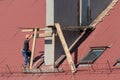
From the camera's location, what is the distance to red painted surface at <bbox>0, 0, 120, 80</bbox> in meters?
17.8

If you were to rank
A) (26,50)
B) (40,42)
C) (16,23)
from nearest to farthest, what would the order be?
(26,50) → (40,42) → (16,23)

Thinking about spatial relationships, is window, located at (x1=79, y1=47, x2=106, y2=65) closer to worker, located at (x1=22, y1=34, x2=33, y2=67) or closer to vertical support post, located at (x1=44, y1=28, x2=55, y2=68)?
vertical support post, located at (x1=44, y1=28, x2=55, y2=68)

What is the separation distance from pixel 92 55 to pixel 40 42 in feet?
7.62

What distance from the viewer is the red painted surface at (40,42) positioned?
1781 centimetres

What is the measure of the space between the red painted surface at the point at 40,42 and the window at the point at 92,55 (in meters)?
0.14

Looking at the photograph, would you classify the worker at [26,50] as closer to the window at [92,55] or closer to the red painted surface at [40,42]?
the red painted surface at [40,42]

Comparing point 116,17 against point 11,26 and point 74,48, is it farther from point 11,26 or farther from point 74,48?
Result: point 11,26

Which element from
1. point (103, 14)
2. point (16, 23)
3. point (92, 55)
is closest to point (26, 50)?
point (16, 23)

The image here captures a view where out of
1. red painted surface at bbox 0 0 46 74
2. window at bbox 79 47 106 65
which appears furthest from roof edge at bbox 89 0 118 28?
red painted surface at bbox 0 0 46 74

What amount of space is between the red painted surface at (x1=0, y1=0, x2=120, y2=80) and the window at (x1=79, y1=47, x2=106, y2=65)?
14 centimetres

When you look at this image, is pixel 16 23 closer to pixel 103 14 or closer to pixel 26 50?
pixel 26 50

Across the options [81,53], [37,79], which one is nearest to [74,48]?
[81,53]

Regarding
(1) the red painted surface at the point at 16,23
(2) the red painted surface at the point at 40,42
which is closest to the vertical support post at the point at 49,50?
(2) the red painted surface at the point at 40,42

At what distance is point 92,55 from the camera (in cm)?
1875
